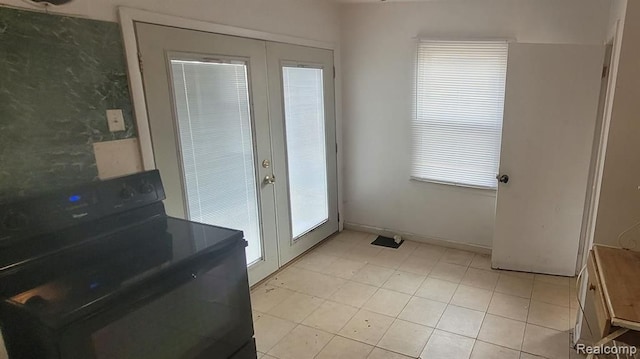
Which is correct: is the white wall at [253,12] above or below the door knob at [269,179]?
above

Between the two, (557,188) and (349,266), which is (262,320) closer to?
(349,266)

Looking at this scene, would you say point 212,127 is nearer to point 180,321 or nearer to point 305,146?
point 305,146

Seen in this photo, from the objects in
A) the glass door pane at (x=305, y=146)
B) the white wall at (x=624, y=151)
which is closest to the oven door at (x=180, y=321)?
the glass door pane at (x=305, y=146)

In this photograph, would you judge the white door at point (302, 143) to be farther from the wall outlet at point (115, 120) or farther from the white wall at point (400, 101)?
the wall outlet at point (115, 120)

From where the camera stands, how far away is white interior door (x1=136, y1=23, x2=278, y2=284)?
207 centimetres

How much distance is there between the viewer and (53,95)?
5.28 ft

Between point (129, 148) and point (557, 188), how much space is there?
9.72 feet

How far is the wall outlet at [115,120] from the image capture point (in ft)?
6.01

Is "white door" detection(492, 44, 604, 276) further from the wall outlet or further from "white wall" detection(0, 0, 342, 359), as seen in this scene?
the wall outlet

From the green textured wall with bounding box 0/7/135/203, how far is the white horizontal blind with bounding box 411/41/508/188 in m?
2.48

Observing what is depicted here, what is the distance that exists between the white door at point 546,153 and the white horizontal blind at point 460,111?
0.27m

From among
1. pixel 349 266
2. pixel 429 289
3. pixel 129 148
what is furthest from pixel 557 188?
pixel 129 148

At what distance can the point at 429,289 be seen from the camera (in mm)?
2873

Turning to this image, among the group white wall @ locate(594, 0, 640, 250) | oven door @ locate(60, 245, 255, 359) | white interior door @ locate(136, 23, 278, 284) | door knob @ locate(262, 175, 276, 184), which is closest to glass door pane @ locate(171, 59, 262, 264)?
white interior door @ locate(136, 23, 278, 284)
